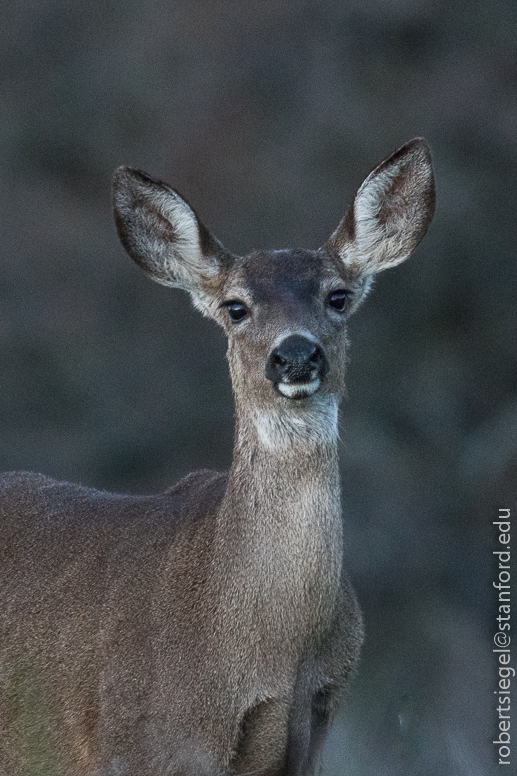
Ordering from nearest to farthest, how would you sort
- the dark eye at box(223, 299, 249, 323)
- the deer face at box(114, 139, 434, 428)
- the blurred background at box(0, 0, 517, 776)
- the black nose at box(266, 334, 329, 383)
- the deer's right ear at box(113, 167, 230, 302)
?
the black nose at box(266, 334, 329, 383) → the deer face at box(114, 139, 434, 428) → the dark eye at box(223, 299, 249, 323) → the deer's right ear at box(113, 167, 230, 302) → the blurred background at box(0, 0, 517, 776)

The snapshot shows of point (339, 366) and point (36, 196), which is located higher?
point (36, 196)

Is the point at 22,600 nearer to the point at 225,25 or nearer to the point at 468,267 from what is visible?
the point at 468,267

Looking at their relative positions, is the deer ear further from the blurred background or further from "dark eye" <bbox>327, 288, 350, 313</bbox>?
the blurred background

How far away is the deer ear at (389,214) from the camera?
Result: 6.09m

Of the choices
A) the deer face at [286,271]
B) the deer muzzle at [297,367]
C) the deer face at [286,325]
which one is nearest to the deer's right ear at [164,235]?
the deer face at [286,271]

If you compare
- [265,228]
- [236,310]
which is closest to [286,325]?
[236,310]

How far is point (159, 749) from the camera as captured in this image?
17.6 ft

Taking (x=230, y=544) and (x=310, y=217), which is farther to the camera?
(x=310, y=217)

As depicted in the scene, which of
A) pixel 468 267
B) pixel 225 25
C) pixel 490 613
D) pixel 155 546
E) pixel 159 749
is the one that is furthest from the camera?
pixel 225 25

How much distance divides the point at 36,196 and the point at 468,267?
357cm

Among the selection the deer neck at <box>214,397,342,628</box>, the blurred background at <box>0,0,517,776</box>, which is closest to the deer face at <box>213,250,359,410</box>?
the deer neck at <box>214,397,342,628</box>

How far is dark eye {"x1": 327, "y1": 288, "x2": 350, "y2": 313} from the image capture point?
583 cm

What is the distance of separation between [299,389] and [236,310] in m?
0.63

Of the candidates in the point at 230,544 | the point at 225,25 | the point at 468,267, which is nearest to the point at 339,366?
the point at 230,544
